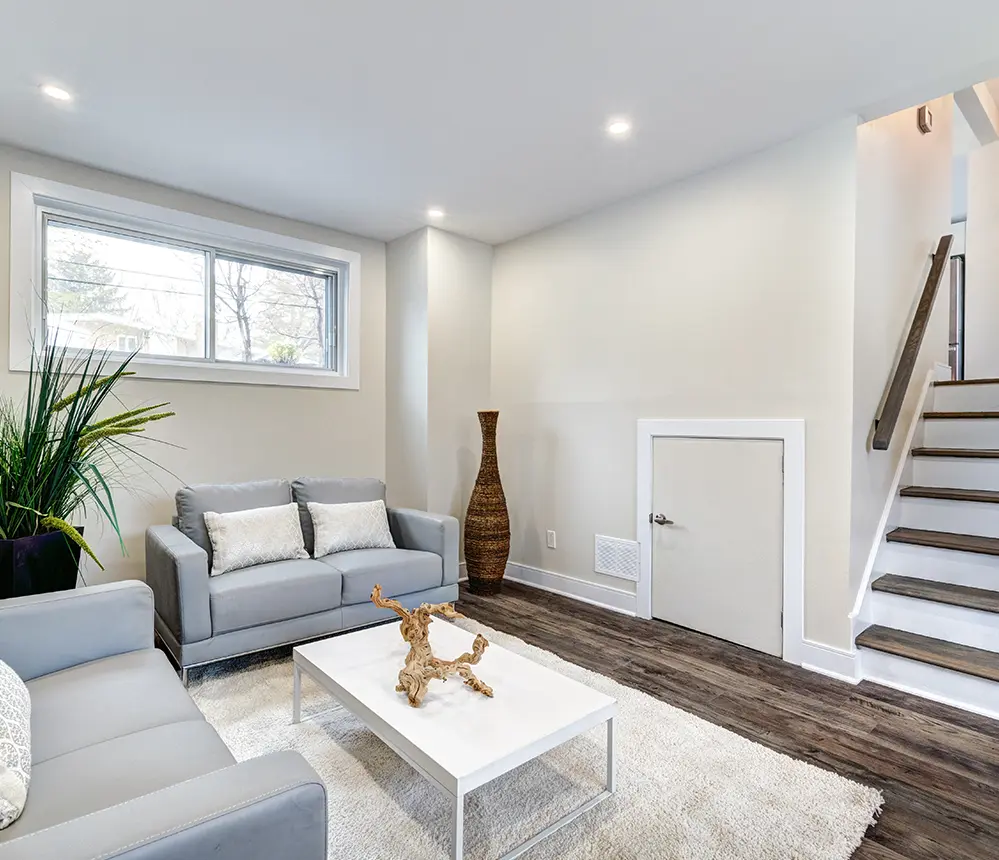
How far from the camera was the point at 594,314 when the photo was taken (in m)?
3.96

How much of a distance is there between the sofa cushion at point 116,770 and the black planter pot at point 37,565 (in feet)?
3.30

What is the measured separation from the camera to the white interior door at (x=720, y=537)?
10.0 feet

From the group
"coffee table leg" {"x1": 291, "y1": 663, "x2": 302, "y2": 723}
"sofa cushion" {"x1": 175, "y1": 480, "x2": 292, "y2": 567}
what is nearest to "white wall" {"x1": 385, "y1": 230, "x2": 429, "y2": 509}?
"sofa cushion" {"x1": 175, "y1": 480, "x2": 292, "y2": 567}

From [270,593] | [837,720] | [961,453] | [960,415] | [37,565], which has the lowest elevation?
[837,720]

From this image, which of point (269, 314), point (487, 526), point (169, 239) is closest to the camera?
point (169, 239)

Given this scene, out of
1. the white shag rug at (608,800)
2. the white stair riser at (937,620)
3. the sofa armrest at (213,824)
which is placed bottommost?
the white shag rug at (608,800)

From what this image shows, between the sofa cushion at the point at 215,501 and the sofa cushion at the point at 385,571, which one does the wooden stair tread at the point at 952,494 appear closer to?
the sofa cushion at the point at 385,571

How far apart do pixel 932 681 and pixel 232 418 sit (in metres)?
4.11

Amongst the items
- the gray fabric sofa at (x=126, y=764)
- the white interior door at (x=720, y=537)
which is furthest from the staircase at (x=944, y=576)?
the gray fabric sofa at (x=126, y=764)

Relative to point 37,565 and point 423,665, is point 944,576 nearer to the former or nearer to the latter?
point 423,665

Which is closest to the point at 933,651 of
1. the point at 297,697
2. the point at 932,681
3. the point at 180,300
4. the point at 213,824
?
the point at 932,681

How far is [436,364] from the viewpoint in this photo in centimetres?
432

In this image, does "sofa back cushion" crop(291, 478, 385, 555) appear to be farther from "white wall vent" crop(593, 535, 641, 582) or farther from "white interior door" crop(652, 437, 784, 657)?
"white interior door" crop(652, 437, 784, 657)

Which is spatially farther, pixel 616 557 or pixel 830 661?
pixel 616 557
